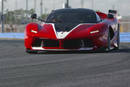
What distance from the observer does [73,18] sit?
32.9 feet

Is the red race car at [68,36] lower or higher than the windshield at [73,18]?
lower

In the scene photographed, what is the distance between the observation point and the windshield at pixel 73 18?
987 cm

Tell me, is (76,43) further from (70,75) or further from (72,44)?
(70,75)

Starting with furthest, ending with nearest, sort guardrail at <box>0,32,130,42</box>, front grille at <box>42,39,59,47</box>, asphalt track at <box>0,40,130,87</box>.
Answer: guardrail at <box>0,32,130,42</box>
front grille at <box>42,39,59,47</box>
asphalt track at <box>0,40,130,87</box>

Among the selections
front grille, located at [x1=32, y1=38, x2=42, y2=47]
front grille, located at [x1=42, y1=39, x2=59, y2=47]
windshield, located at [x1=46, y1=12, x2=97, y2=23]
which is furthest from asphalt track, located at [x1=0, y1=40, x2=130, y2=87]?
windshield, located at [x1=46, y1=12, x2=97, y2=23]

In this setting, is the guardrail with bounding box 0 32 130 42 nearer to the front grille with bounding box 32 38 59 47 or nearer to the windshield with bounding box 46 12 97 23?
the windshield with bounding box 46 12 97 23

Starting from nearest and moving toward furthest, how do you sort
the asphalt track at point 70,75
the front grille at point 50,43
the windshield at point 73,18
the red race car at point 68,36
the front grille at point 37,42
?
the asphalt track at point 70,75 → the red race car at point 68,36 → the front grille at point 50,43 → the front grille at point 37,42 → the windshield at point 73,18

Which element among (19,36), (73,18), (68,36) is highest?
(73,18)

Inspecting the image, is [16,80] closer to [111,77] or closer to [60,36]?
[111,77]

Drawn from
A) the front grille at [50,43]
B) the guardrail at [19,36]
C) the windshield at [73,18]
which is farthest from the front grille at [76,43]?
the guardrail at [19,36]

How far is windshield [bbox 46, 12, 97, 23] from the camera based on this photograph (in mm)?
9867

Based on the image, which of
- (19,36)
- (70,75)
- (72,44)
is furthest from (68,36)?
(19,36)

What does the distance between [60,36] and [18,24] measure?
30.7 metres

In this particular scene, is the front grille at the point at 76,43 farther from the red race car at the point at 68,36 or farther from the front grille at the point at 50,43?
the front grille at the point at 50,43
